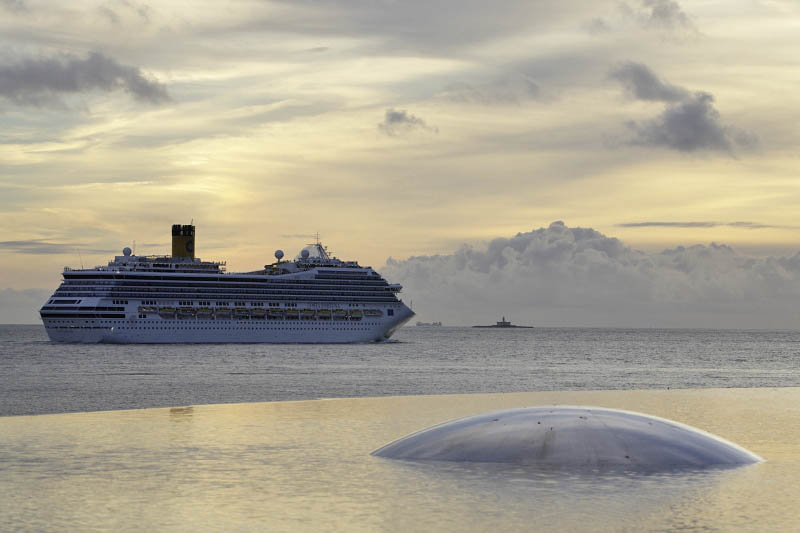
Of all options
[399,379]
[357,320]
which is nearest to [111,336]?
[357,320]

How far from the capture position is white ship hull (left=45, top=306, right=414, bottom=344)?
366 ft

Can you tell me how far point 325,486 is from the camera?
15.1m

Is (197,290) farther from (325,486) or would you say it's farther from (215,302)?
(325,486)

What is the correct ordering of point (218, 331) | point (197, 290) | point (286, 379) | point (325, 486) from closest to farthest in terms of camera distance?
1. point (325, 486)
2. point (286, 379)
3. point (197, 290)
4. point (218, 331)

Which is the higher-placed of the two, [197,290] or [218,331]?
[197,290]

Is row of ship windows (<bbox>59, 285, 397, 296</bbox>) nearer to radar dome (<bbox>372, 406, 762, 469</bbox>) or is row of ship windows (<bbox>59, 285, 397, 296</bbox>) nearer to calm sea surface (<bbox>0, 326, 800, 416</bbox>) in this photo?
calm sea surface (<bbox>0, 326, 800, 416</bbox>)

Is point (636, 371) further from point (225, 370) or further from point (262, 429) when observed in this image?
point (262, 429)

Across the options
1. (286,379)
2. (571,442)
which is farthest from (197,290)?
(571,442)

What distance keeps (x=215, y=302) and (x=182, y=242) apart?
15.7 metres

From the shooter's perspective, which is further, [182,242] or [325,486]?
[182,242]

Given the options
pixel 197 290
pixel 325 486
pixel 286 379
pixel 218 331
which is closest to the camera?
pixel 325 486

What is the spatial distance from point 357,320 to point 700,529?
11263 centimetres

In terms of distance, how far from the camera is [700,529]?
1209 centimetres

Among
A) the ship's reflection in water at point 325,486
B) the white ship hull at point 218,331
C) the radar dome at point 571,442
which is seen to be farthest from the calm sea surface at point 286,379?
the white ship hull at point 218,331
